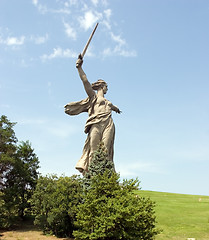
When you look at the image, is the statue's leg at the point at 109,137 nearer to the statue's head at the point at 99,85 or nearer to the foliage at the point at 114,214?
the statue's head at the point at 99,85

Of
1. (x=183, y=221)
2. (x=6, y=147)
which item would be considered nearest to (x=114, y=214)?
(x=183, y=221)

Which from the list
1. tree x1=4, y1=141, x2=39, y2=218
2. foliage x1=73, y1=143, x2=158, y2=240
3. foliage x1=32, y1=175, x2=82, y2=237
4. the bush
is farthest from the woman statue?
tree x1=4, y1=141, x2=39, y2=218

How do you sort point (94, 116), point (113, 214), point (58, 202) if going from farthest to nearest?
1. point (58, 202)
2. point (94, 116)
3. point (113, 214)

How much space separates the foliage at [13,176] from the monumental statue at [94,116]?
7.52 metres

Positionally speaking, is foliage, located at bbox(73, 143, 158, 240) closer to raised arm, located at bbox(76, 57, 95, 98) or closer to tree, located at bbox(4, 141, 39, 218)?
raised arm, located at bbox(76, 57, 95, 98)

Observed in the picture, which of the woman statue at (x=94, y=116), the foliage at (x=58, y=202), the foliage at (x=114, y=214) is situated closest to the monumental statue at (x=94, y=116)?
the woman statue at (x=94, y=116)

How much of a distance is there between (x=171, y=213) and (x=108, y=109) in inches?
384

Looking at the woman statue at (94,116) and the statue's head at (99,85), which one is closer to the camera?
the woman statue at (94,116)

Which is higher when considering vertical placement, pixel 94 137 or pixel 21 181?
pixel 94 137

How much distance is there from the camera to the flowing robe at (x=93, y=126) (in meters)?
15.6

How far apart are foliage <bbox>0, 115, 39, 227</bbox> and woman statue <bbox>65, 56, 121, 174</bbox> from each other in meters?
7.52

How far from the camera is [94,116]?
1591cm

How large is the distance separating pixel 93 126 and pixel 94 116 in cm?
60

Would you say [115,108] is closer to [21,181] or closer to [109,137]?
[109,137]
